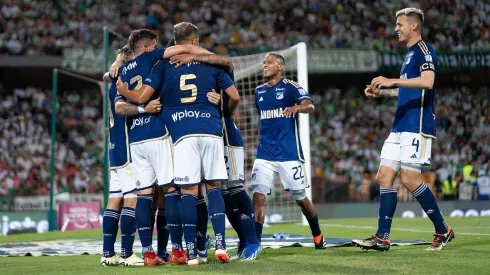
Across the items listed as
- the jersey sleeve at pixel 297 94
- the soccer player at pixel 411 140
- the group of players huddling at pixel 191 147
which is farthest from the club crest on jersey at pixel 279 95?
the group of players huddling at pixel 191 147

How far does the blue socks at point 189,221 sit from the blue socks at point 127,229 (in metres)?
0.69

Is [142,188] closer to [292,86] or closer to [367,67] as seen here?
[292,86]

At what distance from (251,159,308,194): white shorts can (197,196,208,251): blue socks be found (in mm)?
1391

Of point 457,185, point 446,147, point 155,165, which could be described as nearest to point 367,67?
point 446,147

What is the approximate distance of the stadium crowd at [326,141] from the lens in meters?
25.9

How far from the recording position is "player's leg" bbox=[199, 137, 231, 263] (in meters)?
8.15

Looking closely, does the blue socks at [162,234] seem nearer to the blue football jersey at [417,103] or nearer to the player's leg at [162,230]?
the player's leg at [162,230]

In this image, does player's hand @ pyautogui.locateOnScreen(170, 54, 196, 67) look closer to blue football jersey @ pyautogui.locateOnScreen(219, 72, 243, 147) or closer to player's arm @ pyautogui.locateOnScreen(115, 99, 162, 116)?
player's arm @ pyautogui.locateOnScreen(115, 99, 162, 116)

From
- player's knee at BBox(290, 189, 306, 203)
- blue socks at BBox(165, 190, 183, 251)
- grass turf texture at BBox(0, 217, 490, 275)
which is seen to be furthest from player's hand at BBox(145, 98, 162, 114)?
player's knee at BBox(290, 189, 306, 203)

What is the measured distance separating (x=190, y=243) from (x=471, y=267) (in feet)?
8.60

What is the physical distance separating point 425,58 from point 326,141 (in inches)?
861

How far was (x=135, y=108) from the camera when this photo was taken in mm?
8477

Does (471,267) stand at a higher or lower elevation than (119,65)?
lower

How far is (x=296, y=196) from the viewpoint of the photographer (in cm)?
1015
